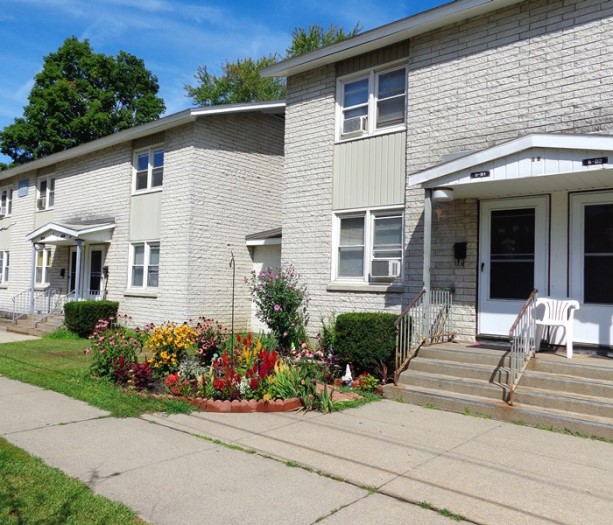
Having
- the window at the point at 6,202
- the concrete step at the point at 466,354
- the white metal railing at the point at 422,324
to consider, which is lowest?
the concrete step at the point at 466,354

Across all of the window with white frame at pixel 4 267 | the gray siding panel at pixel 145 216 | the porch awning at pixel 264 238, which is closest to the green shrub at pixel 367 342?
the porch awning at pixel 264 238

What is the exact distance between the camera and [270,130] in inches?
652

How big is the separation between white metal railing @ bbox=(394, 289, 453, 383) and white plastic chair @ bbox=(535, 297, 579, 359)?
5.02 feet

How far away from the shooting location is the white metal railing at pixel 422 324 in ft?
27.8

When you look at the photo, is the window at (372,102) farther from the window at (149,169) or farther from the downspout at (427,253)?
the window at (149,169)

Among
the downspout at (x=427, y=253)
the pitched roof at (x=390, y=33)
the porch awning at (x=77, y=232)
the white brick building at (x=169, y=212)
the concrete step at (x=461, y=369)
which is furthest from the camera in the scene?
the porch awning at (x=77, y=232)

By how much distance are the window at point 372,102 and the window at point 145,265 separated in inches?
285

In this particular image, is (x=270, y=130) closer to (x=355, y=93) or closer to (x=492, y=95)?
(x=355, y=93)

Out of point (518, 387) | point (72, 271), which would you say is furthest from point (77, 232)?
point (518, 387)

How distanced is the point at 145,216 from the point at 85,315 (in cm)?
330

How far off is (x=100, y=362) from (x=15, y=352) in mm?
4900

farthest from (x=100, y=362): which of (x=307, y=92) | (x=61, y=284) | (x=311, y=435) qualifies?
(x=61, y=284)

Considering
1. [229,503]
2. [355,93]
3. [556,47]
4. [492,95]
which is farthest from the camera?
[355,93]

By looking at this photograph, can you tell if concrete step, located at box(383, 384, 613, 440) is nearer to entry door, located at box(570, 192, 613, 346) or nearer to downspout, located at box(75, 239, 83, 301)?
entry door, located at box(570, 192, 613, 346)
